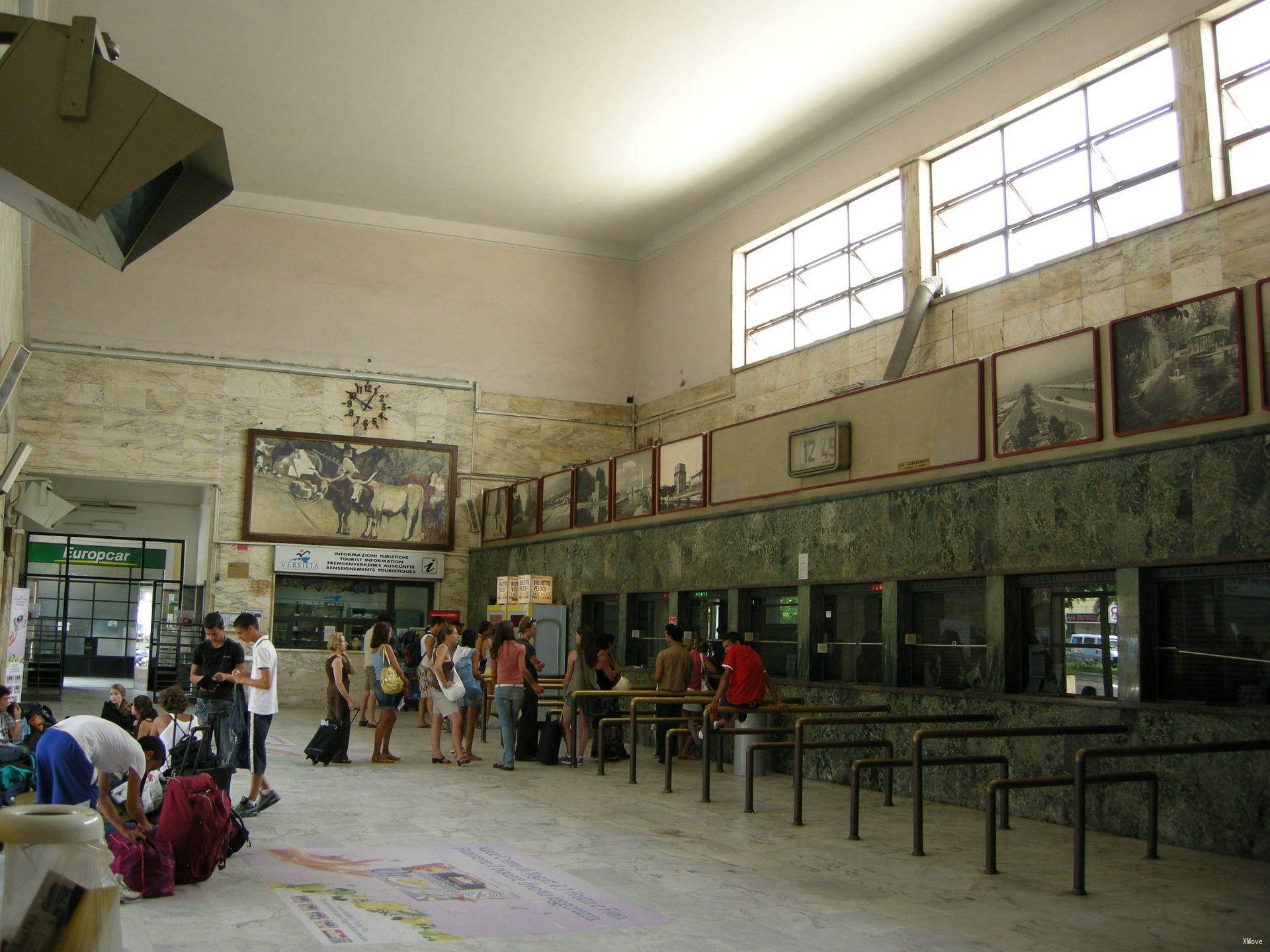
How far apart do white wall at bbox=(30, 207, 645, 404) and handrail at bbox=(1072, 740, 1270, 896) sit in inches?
732

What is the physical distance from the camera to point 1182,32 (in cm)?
1313

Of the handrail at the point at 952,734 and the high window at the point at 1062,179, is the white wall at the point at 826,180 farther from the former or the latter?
the handrail at the point at 952,734

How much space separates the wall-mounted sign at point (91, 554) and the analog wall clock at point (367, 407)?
23.7 feet

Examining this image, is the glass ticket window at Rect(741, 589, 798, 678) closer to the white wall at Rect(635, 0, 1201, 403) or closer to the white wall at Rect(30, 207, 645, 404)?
the white wall at Rect(635, 0, 1201, 403)

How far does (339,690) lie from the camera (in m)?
11.4

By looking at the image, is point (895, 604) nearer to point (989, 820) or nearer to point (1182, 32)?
point (989, 820)

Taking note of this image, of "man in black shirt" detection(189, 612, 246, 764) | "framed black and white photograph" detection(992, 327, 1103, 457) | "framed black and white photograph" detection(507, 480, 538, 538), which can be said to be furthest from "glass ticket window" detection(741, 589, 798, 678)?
"framed black and white photograph" detection(507, 480, 538, 538)

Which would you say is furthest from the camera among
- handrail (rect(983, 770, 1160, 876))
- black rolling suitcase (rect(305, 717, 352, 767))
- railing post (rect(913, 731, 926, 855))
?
black rolling suitcase (rect(305, 717, 352, 767))

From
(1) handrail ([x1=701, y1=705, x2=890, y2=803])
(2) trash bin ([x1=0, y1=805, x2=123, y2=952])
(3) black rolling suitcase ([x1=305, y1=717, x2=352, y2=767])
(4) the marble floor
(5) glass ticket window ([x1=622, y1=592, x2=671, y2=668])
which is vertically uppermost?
(5) glass ticket window ([x1=622, y1=592, x2=671, y2=668])

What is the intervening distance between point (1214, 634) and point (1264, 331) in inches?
93.5

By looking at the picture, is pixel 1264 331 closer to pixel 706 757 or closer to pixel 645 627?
pixel 706 757

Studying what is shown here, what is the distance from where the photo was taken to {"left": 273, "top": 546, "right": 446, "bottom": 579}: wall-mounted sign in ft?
72.6

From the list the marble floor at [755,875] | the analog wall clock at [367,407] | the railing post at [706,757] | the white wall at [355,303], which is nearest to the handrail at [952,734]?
the marble floor at [755,875]

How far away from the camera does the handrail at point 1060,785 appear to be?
682cm
